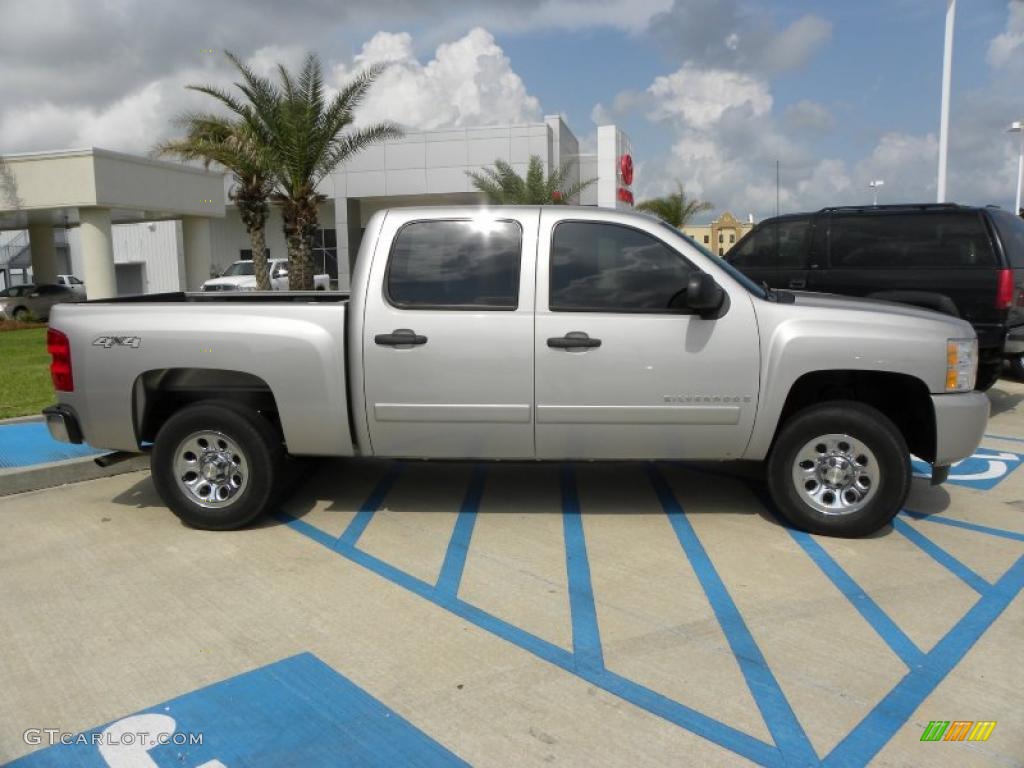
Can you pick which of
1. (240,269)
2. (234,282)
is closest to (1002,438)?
(234,282)

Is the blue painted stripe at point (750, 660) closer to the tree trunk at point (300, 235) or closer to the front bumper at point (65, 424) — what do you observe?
the front bumper at point (65, 424)

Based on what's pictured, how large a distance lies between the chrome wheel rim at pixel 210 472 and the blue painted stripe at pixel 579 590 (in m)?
2.10

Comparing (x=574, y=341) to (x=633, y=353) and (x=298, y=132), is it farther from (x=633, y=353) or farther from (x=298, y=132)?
(x=298, y=132)

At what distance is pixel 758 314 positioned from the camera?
192 inches

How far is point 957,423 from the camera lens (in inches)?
191

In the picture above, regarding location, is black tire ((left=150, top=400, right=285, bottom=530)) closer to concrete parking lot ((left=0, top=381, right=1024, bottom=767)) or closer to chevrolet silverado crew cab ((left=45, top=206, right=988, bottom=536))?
chevrolet silverado crew cab ((left=45, top=206, right=988, bottom=536))

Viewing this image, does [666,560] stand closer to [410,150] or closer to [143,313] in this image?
[143,313]

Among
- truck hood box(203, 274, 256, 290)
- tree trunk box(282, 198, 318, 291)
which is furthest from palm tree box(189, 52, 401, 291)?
truck hood box(203, 274, 256, 290)

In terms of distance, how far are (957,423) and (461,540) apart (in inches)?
118

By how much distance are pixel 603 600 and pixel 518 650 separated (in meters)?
0.68

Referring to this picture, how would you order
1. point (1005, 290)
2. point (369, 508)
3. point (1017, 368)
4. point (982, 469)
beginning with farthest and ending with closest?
1. point (1017, 368)
2. point (1005, 290)
3. point (982, 469)
4. point (369, 508)

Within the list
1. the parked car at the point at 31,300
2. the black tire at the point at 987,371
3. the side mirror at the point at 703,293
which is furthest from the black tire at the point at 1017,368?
the parked car at the point at 31,300

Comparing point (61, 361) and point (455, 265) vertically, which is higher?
point (455, 265)

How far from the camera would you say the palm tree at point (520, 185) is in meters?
29.0
